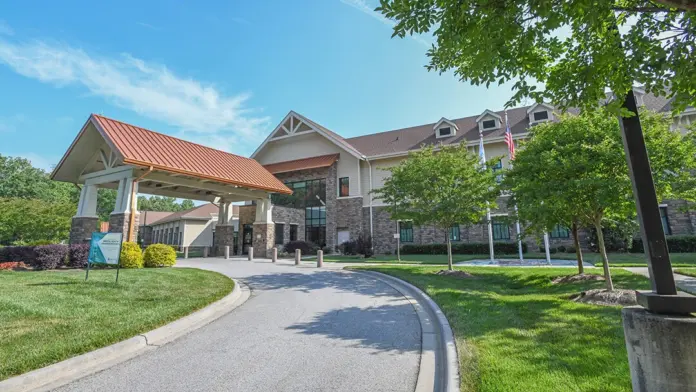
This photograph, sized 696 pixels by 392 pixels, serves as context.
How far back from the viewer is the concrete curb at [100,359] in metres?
3.53

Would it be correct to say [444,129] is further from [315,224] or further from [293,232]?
[293,232]

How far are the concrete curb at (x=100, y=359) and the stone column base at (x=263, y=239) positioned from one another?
1645 centimetres

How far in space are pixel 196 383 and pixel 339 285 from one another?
7.09 metres

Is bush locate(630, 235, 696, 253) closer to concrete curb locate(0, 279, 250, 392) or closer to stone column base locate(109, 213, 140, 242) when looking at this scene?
concrete curb locate(0, 279, 250, 392)

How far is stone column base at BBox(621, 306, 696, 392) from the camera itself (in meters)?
2.57

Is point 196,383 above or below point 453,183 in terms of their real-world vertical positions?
below

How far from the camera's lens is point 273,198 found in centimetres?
3081

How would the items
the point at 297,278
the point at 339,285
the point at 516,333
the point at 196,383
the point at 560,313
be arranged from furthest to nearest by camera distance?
the point at 297,278, the point at 339,285, the point at 560,313, the point at 516,333, the point at 196,383

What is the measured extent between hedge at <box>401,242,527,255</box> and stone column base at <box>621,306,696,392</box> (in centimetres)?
2242

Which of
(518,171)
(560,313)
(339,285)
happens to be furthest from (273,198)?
(560,313)

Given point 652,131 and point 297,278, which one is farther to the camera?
point 297,278

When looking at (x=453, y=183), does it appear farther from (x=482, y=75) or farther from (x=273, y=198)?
(x=273, y=198)

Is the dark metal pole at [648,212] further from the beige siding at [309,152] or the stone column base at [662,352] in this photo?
the beige siding at [309,152]

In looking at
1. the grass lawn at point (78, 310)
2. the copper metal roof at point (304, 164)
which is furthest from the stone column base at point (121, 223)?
the copper metal roof at point (304, 164)
